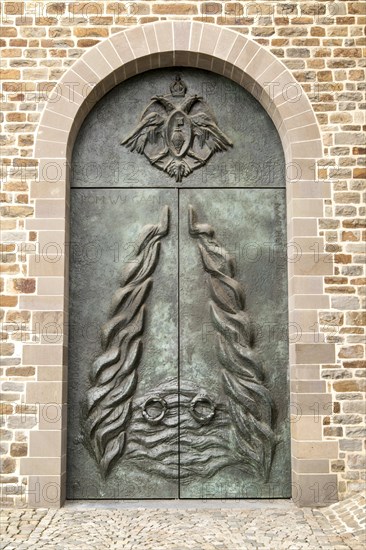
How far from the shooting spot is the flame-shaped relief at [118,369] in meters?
7.03

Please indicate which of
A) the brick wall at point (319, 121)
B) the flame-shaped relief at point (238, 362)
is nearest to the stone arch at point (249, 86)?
the brick wall at point (319, 121)

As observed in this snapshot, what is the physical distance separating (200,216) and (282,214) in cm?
89

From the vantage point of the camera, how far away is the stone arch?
6.89 meters

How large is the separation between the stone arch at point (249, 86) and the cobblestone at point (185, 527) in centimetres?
62

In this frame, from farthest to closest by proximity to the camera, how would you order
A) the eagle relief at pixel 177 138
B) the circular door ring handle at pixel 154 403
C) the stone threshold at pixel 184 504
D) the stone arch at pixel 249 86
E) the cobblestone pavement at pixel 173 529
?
the eagle relief at pixel 177 138 < the circular door ring handle at pixel 154 403 < the stone arch at pixel 249 86 < the stone threshold at pixel 184 504 < the cobblestone pavement at pixel 173 529

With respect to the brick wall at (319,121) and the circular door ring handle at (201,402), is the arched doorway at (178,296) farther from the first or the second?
the brick wall at (319,121)

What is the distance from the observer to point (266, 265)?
24.0ft

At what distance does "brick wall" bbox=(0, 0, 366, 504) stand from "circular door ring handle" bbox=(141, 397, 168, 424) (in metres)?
1.10

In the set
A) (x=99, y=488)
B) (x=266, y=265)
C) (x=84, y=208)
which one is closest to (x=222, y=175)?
(x=266, y=265)

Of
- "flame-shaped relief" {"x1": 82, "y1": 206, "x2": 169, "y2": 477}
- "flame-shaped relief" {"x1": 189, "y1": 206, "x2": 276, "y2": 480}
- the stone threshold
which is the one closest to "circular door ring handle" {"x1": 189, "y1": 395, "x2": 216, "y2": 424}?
"flame-shaped relief" {"x1": 189, "y1": 206, "x2": 276, "y2": 480}

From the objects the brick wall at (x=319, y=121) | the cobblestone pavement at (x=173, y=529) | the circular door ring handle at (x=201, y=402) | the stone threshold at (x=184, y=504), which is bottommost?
the stone threshold at (x=184, y=504)

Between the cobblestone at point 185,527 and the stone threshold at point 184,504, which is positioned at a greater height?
the cobblestone at point 185,527

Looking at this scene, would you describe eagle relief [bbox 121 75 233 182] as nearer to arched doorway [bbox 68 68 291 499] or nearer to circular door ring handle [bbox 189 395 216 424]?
arched doorway [bbox 68 68 291 499]

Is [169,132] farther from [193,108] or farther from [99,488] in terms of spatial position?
[99,488]
